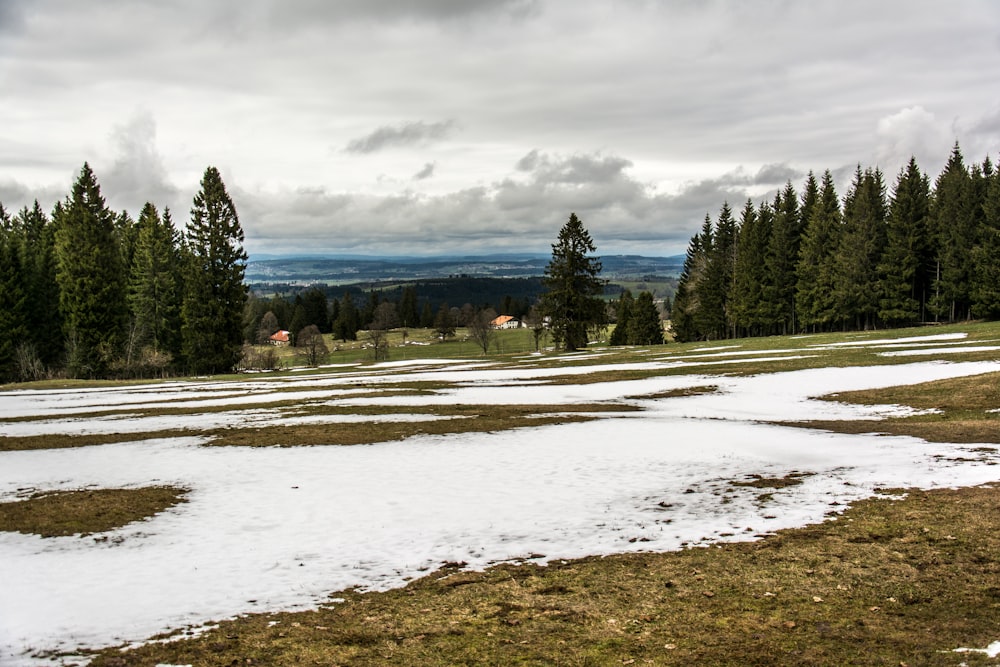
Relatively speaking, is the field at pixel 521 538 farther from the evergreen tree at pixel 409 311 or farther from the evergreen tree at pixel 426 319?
the evergreen tree at pixel 426 319

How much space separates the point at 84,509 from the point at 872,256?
74862 mm

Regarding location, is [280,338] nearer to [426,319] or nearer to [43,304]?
[426,319]

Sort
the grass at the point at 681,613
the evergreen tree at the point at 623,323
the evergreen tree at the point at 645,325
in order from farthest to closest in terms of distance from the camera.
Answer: the evergreen tree at the point at 623,323, the evergreen tree at the point at 645,325, the grass at the point at 681,613

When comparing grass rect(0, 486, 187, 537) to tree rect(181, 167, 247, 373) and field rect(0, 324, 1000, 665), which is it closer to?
field rect(0, 324, 1000, 665)

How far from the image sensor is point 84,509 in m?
12.1

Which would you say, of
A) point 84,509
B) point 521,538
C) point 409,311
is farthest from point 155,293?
point 409,311

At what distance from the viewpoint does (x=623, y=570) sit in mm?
8094

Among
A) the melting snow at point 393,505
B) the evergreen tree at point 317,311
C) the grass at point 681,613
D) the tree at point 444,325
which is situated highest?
the evergreen tree at point 317,311

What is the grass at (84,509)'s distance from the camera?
1098 cm

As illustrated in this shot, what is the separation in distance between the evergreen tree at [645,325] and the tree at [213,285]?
64.0m

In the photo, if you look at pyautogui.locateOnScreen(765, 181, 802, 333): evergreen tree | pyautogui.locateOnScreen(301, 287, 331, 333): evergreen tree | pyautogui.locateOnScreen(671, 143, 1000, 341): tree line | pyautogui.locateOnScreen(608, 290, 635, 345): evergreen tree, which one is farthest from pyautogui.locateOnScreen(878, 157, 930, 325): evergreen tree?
pyautogui.locateOnScreen(301, 287, 331, 333): evergreen tree

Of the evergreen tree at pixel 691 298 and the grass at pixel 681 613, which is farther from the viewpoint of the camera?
the evergreen tree at pixel 691 298

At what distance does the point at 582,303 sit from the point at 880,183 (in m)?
37.9

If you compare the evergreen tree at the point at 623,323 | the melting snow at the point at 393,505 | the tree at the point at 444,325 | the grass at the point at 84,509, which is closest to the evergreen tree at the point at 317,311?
the tree at the point at 444,325
